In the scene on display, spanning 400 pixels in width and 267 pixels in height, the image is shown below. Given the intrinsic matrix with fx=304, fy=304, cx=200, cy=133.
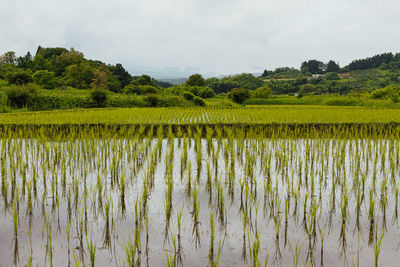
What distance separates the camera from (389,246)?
2.71 m

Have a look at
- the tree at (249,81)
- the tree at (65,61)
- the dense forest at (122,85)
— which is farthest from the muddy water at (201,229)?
the tree at (249,81)

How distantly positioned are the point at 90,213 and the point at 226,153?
3342mm

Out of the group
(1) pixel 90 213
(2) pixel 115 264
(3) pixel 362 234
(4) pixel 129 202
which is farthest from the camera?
(4) pixel 129 202

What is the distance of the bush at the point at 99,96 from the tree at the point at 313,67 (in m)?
79.8

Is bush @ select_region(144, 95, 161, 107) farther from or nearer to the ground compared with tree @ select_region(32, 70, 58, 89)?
nearer to the ground

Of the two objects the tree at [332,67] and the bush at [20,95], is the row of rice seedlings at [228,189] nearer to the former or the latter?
the bush at [20,95]

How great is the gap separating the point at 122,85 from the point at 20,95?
29.2m

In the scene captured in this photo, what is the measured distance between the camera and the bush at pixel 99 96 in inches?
794

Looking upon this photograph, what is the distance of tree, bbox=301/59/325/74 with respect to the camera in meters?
91.3

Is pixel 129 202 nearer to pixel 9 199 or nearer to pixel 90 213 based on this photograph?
pixel 90 213

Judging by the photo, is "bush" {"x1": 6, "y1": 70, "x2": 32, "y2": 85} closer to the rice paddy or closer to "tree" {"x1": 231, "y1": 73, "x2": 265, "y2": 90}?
the rice paddy

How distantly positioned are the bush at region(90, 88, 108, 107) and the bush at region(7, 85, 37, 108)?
339 cm

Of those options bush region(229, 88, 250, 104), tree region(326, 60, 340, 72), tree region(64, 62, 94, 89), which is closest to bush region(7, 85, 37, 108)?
bush region(229, 88, 250, 104)

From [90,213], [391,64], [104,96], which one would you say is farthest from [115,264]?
[391,64]
